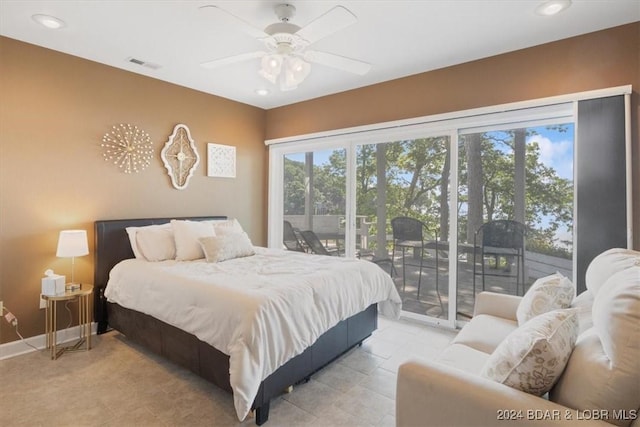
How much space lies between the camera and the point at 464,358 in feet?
5.63

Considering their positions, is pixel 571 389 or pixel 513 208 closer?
pixel 571 389

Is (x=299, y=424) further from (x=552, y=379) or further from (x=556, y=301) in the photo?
(x=556, y=301)

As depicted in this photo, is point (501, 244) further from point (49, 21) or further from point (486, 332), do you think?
point (49, 21)

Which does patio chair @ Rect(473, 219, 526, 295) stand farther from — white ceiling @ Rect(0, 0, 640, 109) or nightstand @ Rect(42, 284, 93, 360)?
nightstand @ Rect(42, 284, 93, 360)

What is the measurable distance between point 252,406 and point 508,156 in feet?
9.85

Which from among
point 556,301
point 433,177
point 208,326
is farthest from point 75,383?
point 433,177

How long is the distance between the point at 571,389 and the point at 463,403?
35 cm

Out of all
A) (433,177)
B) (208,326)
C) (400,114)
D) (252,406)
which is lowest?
(252,406)

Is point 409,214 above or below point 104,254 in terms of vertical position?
above

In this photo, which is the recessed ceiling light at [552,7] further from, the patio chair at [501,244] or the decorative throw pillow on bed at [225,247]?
the decorative throw pillow on bed at [225,247]

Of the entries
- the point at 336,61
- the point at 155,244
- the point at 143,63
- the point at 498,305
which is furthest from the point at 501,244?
the point at 143,63

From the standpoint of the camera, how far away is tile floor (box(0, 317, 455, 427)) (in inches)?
78.2

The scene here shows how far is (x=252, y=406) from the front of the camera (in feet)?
6.24

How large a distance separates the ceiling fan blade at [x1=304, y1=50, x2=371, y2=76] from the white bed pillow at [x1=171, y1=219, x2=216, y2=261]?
2011mm
